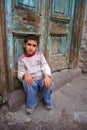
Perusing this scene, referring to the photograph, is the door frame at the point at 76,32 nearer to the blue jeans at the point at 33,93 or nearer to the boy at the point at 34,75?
the boy at the point at 34,75

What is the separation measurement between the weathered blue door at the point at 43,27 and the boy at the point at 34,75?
0.56 feet

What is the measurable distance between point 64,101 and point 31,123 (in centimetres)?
61

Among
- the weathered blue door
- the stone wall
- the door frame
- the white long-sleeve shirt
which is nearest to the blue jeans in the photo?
the white long-sleeve shirt

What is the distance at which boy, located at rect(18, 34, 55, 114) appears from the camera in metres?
1.58

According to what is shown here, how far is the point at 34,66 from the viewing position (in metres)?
1.74

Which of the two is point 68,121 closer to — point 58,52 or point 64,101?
point 64,101

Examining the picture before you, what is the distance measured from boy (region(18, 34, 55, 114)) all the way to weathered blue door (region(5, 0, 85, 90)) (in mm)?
170

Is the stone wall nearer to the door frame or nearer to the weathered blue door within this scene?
the door frame

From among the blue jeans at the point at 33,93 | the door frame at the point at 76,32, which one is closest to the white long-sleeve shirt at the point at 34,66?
the blue jeans at the point at 33,93

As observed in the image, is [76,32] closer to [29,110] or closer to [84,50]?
[84,50]

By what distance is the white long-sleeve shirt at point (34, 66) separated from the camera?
5.49 feet

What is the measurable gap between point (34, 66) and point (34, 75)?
12cm

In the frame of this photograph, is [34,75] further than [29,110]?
Yes

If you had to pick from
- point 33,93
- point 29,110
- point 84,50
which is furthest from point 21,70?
point 84,50
